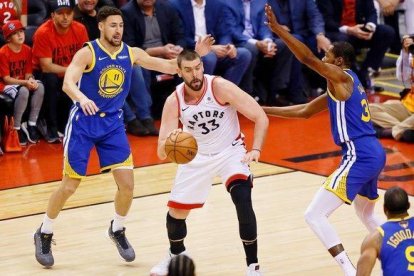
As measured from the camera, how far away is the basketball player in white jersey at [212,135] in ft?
26.0

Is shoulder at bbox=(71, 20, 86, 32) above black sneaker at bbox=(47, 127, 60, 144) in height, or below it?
above

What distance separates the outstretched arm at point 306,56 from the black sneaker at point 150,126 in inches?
226

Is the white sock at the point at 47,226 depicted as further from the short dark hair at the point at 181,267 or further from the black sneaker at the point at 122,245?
the short dark hair at the point at 181,267

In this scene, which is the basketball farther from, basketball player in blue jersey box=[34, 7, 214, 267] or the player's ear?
the player's ear

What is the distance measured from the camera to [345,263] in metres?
7.71

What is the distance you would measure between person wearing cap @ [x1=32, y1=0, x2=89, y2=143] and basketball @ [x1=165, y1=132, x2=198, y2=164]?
533 cm

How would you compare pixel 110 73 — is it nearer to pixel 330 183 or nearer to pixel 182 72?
pixel 182 72

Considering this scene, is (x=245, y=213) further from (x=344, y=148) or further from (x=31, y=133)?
(x=31, y=133)

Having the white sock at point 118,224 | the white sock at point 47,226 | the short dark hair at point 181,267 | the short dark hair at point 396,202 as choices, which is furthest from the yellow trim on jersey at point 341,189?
the short dark hair at point 181,267

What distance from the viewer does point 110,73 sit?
28.4 ft

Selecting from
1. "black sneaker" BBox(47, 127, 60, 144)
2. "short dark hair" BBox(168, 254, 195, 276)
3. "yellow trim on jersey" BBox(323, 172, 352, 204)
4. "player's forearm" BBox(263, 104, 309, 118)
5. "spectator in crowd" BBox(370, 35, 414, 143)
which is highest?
"short dark hair" BBox(168, 254, 195, 276)

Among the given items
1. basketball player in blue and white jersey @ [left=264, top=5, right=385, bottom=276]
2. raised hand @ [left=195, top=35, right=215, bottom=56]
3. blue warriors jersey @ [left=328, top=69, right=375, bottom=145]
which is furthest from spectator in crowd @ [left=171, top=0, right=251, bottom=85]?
blue warriors jersey @ [left=328, top=69, right=375, bottom=145]

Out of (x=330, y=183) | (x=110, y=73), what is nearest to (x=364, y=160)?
(x=330, y=183)

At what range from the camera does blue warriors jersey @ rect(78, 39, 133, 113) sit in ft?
28.3
